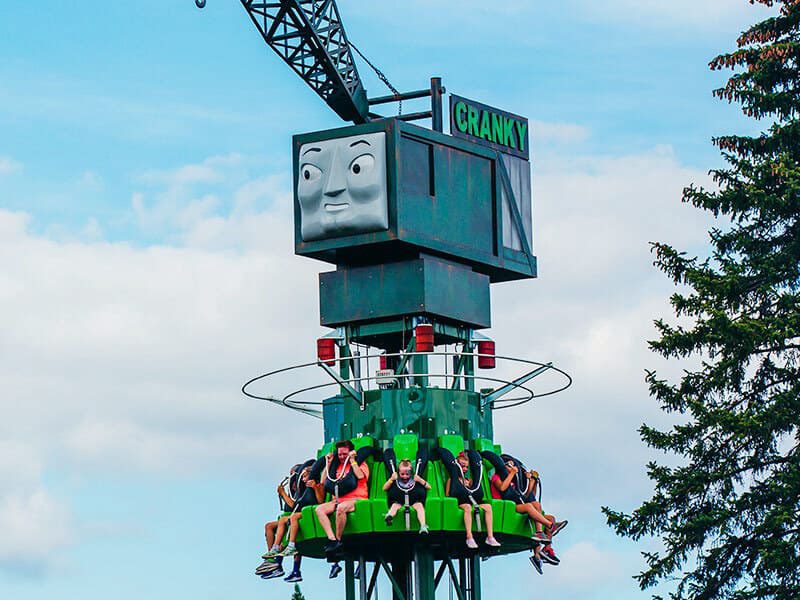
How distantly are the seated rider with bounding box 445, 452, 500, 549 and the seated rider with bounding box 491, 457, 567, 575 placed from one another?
0.91 m

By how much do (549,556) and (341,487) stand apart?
6054 millimetres

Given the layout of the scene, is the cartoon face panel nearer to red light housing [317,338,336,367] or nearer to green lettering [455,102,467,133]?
red light housing [317,338,336,367]

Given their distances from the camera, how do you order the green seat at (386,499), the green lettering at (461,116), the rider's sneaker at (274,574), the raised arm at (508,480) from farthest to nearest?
the green lettering at (461,116), the rider's sneaker at (274,574), the raised arm at (508,480), the green seat at (386,499)

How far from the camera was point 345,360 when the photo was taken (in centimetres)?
6931

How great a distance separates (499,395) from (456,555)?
4298 millimetres

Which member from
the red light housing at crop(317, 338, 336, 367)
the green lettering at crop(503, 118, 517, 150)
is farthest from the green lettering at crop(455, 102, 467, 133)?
the red light housing at crop(317, 338, 336, 367)

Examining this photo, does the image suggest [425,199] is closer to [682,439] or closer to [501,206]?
[501,206]

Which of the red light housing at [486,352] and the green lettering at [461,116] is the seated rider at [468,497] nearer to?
the red light housing at [486,352]

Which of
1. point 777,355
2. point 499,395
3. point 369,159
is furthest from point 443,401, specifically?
point 777,355

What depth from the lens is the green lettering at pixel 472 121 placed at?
2820 inches

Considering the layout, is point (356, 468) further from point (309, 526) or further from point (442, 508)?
point (442, 508)

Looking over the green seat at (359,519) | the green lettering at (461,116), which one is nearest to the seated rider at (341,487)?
the green seat at (359,519)

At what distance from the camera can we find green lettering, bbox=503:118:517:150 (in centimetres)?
7269

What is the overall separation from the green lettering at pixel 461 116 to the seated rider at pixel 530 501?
9.03 metres
